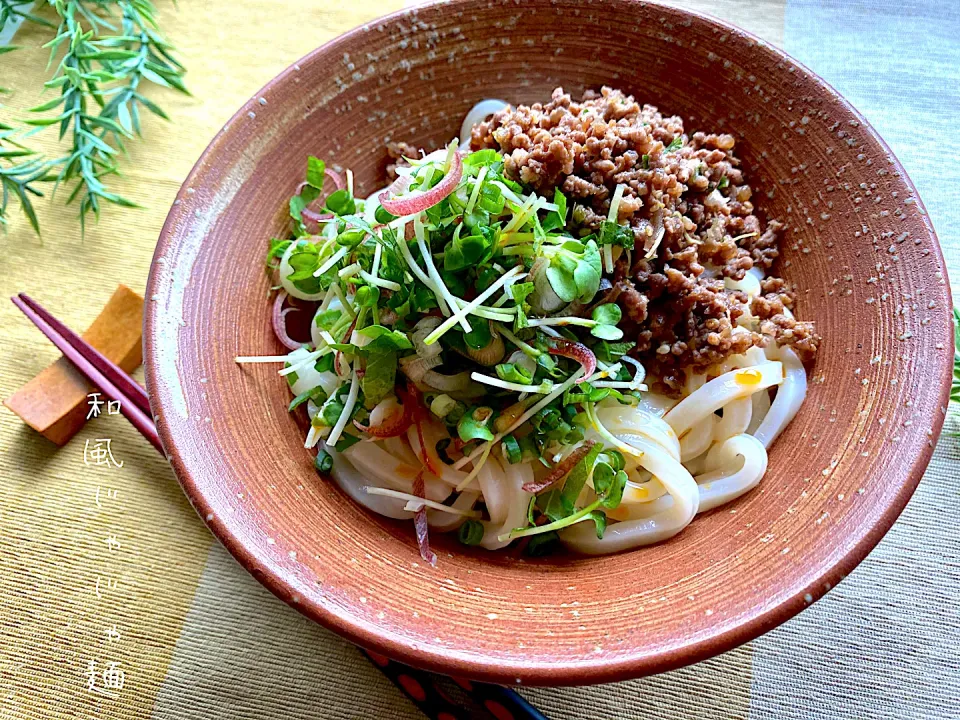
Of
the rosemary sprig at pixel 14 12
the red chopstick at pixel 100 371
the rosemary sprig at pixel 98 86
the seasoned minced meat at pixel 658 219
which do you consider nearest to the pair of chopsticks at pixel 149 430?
the red chopstick at pixel 100 371

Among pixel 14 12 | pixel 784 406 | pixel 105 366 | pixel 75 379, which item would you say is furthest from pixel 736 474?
pixel 14 12

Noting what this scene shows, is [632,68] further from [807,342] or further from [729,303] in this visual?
[807,342]

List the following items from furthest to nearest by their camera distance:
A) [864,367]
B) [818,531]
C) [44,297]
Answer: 1. [44,297]
2. [864,367]
3. [818,531]

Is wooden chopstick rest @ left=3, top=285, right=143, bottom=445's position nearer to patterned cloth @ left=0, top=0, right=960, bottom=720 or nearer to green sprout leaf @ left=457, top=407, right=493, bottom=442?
patterned cloth @ left=0, top=0, right=960, bottom=720

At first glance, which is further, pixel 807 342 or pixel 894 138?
pixel 894 138

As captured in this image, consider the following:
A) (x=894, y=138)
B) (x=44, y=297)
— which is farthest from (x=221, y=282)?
(x=894, y=138)

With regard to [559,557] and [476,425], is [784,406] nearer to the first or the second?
[559,557]
